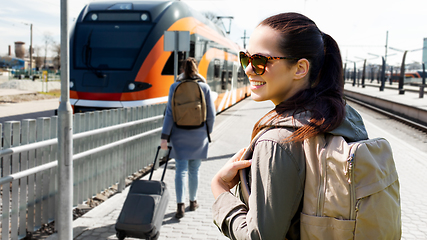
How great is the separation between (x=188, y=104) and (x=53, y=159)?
4.98 feet

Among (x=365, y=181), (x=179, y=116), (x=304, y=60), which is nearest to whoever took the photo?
(x=365, y=181)

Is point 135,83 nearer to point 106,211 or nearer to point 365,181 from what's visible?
point 106,211

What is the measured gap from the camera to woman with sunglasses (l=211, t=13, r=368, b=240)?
117 centimetres

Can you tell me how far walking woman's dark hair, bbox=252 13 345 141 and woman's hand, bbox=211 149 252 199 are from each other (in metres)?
0.11

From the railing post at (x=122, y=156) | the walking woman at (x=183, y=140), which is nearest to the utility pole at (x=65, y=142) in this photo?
the walking woman at (x=183, y=140)

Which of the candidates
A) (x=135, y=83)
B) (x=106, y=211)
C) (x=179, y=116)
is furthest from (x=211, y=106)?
(x=135, y=83)

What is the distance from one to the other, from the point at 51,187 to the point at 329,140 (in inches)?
141

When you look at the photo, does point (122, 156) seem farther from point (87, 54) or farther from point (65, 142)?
point (87, 54)

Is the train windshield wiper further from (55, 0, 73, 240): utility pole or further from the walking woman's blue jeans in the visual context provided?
(55, 0, 73, 240): utility pole

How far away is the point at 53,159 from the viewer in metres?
4.13

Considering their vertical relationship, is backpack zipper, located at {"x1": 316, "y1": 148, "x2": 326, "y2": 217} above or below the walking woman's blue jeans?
above

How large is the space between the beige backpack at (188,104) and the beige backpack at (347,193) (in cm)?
348

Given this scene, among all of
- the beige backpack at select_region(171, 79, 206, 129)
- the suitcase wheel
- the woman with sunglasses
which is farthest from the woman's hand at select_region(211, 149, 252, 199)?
the beige backpack at select_region(171, 79, 206, 129)

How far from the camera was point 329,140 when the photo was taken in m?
1.21
